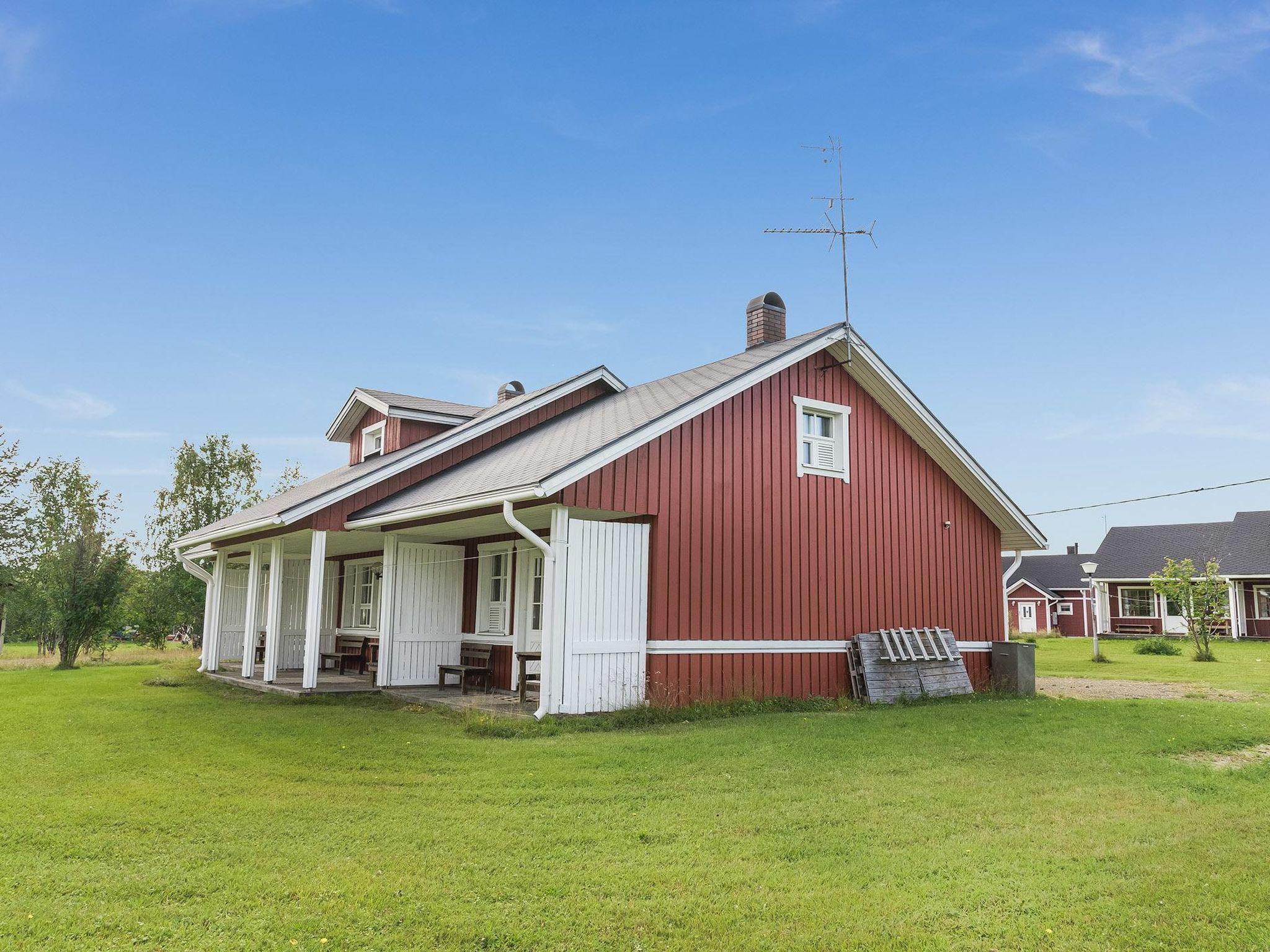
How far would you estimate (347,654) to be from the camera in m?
17.3

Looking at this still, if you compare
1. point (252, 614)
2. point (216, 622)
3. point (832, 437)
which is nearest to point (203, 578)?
point (216, 622)

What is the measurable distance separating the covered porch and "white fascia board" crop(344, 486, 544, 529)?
328 mm

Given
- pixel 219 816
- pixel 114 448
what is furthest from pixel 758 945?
pixel 114 448

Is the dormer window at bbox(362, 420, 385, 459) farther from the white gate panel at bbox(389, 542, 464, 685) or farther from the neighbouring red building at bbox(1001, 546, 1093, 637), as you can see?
the neighbouring red building at bbox(1001, 546, 1093, 637)

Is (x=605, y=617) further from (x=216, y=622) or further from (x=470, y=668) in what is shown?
(x=216, y=622)

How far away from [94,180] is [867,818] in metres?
16.7

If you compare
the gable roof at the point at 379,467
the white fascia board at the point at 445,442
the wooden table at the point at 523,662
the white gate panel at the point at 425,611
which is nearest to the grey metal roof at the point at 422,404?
the gable roof at the point at 379,467

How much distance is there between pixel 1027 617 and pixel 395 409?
4159 centimetres

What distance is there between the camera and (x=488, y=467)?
1383 centimetres

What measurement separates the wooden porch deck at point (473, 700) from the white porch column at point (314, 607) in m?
1.18

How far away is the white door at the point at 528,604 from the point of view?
536 inches

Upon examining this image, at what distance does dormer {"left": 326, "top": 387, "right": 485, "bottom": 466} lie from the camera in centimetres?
1762

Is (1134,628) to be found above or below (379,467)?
below

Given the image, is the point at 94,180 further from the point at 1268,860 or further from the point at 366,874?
the point at 1268,860
